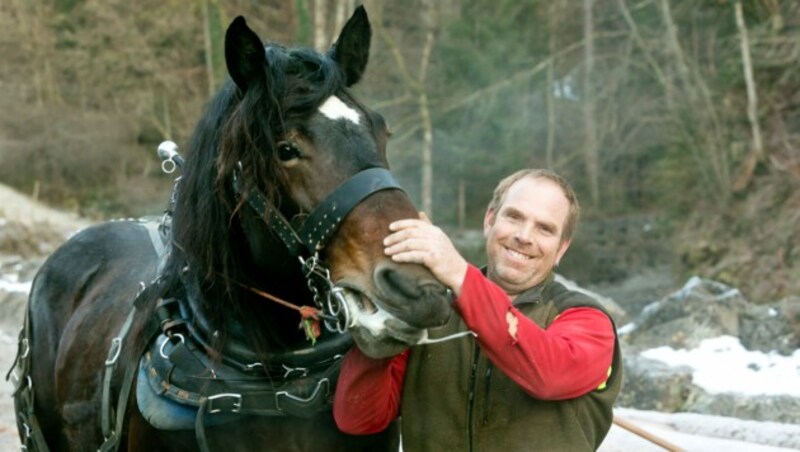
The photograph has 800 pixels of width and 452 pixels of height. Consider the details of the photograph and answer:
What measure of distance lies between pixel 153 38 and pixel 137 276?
2488 centimetres

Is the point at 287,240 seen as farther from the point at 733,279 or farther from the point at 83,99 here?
the point at 83,99

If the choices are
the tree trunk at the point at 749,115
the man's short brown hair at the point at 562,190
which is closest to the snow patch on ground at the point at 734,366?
the man's short brown hair at the point at 562,190

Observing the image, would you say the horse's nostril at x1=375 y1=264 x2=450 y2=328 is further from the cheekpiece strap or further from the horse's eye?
the horse's eye

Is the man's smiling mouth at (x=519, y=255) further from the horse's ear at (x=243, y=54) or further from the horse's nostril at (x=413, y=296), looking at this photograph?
the horse's ear at (x=243, y=54)

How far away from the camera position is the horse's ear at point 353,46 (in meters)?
2.60

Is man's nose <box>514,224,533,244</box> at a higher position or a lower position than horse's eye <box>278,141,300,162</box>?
lower

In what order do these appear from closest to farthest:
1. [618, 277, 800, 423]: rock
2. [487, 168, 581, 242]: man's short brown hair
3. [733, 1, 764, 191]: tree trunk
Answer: [487, 168, 581, 242]: man's short brown hair → [618, 277, 800, 423]: rock → [733, 1, 764, 191]: tree trunk

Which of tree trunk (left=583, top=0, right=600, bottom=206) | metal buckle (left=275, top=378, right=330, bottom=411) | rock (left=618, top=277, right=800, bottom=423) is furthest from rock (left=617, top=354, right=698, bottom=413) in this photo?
tree trunk (left=583, top=0, right=600, bottom=206)

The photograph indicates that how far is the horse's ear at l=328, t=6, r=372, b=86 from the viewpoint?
2.60 meters

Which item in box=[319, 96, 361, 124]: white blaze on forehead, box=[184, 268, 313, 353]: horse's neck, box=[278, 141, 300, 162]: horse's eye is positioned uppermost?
box=[319, 96, 361, 124]: white blaze on forehead

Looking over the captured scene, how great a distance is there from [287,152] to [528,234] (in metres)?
0.66

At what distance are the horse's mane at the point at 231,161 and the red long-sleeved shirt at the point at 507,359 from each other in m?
0.42

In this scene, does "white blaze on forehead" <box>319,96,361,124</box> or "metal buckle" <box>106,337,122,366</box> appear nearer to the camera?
"white blaze on forehead" <box>319,96,361,124</box>

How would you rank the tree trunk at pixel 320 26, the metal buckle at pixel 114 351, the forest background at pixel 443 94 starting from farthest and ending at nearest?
the forest background at pixel 443 94 < the tree trunk at pixel 320 26 < the metal buckle at pixel 114 351
